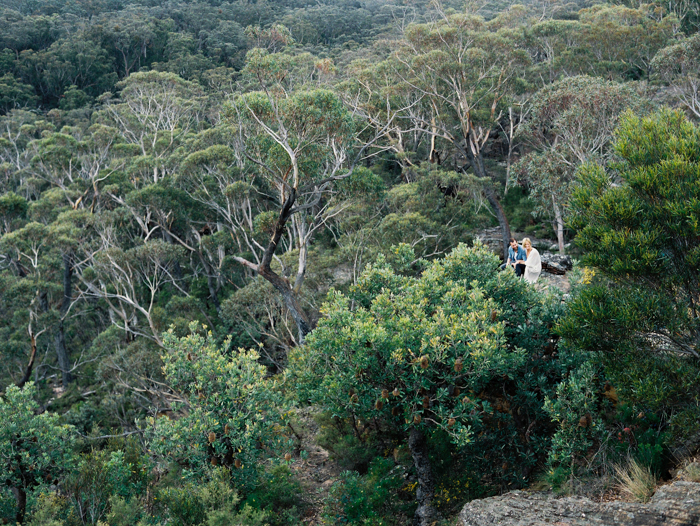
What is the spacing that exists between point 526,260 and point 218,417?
7.35 metres

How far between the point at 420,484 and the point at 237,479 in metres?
3.54

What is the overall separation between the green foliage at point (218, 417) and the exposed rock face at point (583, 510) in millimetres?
4385

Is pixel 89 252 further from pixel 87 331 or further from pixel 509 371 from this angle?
pixel 509 371

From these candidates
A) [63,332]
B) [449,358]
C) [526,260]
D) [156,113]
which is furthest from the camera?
[156,113]

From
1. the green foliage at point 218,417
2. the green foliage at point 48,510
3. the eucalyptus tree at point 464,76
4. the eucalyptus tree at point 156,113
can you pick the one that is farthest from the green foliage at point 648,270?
the eucalyptus tree at point 156,113

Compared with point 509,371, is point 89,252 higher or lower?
lower

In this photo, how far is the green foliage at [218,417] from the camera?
10.2 meters

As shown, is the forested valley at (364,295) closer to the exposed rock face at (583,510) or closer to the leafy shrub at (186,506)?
the leafy shrub at (186,506)

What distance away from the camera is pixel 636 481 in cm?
714

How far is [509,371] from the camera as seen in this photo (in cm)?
955

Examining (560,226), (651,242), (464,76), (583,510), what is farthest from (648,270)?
(464,76)

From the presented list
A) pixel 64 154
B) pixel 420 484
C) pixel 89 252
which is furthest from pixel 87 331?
pixel 420 484

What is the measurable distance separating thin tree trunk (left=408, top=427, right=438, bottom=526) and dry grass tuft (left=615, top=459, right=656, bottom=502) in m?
3.40

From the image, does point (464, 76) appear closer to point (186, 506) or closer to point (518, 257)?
point (518, 257)
